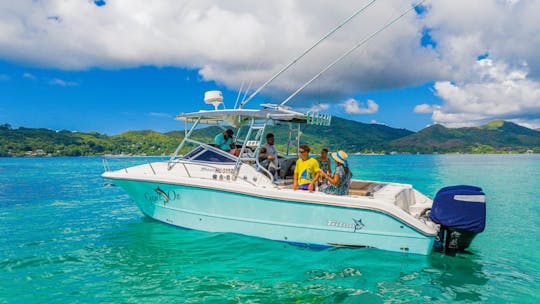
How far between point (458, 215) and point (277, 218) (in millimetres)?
3373

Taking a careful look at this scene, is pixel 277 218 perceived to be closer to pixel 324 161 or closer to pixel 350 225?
pixel 350 225

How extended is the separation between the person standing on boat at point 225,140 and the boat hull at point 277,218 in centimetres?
157

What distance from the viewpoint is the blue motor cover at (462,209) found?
627 centimetres

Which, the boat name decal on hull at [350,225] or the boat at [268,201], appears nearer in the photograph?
the boat at [268,201]

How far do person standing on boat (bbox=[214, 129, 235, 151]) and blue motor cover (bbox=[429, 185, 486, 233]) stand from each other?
5.01 meters

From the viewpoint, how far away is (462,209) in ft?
20.9

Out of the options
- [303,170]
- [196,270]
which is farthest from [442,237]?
[196,270]

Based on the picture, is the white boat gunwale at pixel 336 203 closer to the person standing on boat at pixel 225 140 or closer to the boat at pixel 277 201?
the boat at pixel 277 201

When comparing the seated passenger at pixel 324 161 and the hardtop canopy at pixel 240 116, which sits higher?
the hardtop canopy at pixel 240 116

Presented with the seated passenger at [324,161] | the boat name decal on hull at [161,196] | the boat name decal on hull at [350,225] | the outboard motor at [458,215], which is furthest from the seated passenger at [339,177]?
the boat name decal on hull at [161,196]

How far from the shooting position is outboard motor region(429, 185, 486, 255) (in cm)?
628

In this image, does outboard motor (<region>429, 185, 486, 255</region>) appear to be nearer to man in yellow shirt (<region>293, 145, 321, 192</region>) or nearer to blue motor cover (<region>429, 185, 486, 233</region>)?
blue motor cover (<region>429, 185, 486, 233</region>)

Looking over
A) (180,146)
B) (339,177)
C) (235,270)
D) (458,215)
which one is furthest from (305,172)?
(180,146)

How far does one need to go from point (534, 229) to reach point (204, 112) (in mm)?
10213
